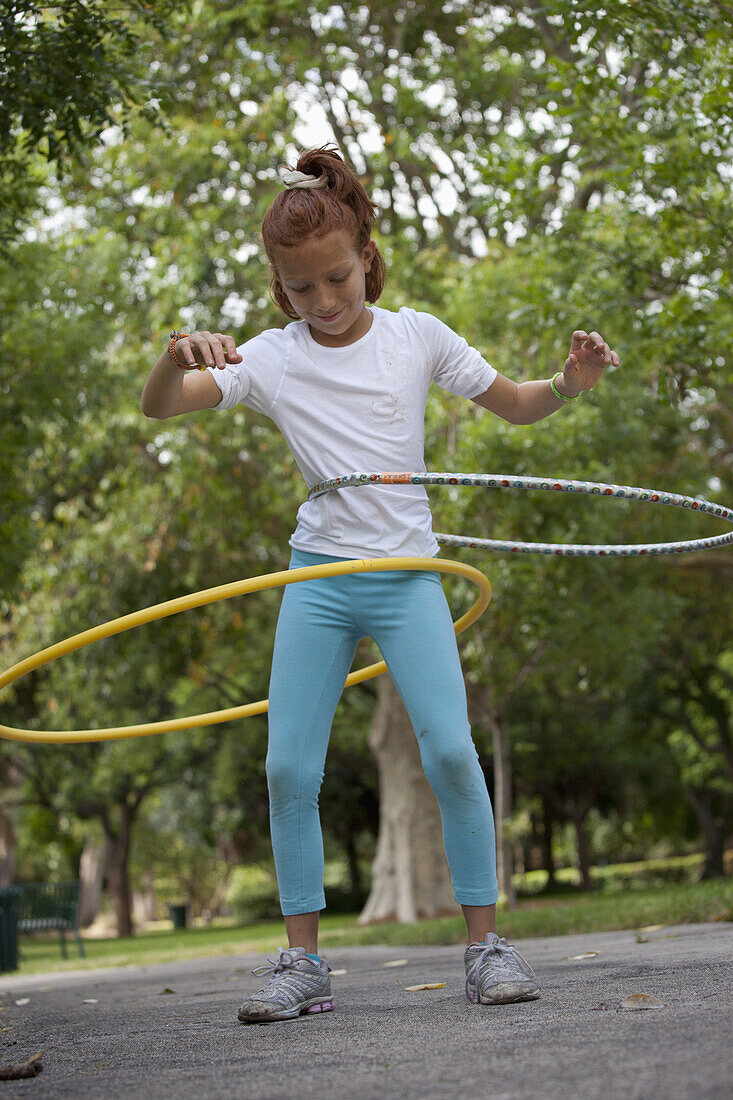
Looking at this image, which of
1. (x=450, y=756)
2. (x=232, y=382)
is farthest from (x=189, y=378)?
(x=450, y=756)

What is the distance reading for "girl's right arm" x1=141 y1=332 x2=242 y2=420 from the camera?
2.93 m

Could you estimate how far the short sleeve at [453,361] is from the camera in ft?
11.3

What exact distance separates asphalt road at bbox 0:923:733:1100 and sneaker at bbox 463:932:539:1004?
47mm

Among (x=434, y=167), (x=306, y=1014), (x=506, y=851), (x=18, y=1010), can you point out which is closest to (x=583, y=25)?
(x=306, y=1014)

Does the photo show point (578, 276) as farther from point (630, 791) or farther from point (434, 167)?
point (630, 791)

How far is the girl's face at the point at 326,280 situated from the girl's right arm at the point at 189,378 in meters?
0.27

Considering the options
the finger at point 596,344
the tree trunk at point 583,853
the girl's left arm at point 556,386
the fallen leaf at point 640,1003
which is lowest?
the tree trunk at point 583,853

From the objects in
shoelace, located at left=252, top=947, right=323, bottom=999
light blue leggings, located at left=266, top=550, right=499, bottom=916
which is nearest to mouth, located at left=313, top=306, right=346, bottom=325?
light blue leggings, located at left=266, top=550, right=499, bottom=916

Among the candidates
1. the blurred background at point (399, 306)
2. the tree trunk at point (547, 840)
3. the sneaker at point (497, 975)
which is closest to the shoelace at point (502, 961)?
the sneaker at point (497, 975)

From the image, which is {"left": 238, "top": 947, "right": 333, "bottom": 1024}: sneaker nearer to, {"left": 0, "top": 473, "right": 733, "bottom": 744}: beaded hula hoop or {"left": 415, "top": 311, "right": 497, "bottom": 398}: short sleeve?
{"left": 0, "top": 473, "right": 733, "bottom": 744}: beaded hula hoop

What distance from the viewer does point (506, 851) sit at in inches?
500

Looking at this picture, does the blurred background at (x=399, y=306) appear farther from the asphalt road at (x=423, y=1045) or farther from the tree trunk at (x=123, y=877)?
the tree trunk at (x=123, y=877)

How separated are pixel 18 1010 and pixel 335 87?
11311 millimetres

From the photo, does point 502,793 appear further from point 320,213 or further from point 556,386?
point 320,213
